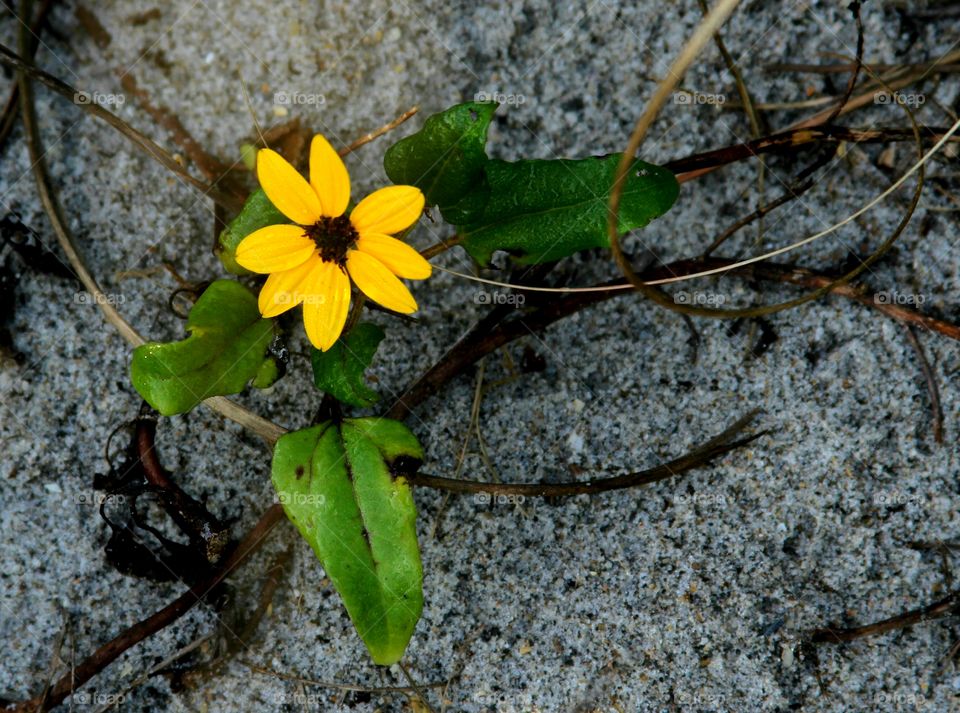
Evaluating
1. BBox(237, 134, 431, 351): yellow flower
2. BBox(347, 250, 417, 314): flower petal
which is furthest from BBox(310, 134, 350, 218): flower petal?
BBox(347, 250, 417, 314): flower petal

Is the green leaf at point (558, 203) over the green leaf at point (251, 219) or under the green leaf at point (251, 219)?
over

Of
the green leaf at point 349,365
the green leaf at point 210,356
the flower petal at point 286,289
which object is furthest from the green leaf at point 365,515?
the flower petal at point 286,289

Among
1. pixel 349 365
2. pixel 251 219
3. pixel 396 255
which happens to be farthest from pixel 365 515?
pixel 251 219

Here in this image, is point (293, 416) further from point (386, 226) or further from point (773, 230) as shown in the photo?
point (773, 230)

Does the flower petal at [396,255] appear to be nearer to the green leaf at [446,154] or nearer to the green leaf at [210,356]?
the green leaf at [446,154]

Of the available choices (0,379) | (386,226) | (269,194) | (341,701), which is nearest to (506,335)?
(386,226)

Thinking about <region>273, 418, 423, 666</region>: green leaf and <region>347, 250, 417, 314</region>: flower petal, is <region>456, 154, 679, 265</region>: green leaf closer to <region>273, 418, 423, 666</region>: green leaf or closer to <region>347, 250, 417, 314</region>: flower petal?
<region>347, 250, 417, 314</region>: flower petal

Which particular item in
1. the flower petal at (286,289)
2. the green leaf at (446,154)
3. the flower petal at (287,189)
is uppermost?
the green leaf at (446,154)
